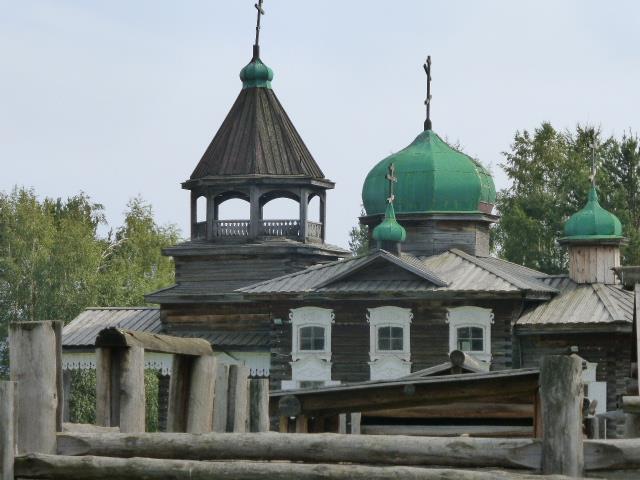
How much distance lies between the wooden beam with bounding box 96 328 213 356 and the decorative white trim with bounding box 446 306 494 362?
25.0 m

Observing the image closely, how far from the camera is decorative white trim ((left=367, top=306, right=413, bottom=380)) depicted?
36.8m

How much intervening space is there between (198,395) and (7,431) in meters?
2.13

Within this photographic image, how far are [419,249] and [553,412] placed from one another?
104ft

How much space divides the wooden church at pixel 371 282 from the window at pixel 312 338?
3cm

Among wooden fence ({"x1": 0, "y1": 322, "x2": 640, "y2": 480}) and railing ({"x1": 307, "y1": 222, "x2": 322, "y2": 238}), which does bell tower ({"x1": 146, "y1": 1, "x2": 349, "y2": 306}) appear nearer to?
railing ({"x1": 307, "y1": 222, "x2": 322, "y2": 238})

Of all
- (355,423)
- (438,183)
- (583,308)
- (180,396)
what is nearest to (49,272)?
(438,183)

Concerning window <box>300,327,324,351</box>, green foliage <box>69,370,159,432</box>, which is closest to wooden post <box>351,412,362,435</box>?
window <box>300,327,324,351</box>

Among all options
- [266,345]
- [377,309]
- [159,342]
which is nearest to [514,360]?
[377,309]

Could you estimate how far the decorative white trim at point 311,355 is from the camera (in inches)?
1481

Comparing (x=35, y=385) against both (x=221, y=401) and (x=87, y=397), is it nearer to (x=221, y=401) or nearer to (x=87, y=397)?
(x=221, y=401)

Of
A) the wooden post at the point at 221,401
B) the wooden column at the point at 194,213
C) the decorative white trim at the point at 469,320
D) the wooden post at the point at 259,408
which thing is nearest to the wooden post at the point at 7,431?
the wooden post at the point at 221,401

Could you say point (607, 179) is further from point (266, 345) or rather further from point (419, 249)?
point (266, 345)

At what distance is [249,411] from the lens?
16.9 metres

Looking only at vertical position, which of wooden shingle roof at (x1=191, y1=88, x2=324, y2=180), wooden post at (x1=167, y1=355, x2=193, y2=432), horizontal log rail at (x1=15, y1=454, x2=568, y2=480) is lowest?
horizontal log rail at (x1=15, y1=454, x2=568, y2=480)
